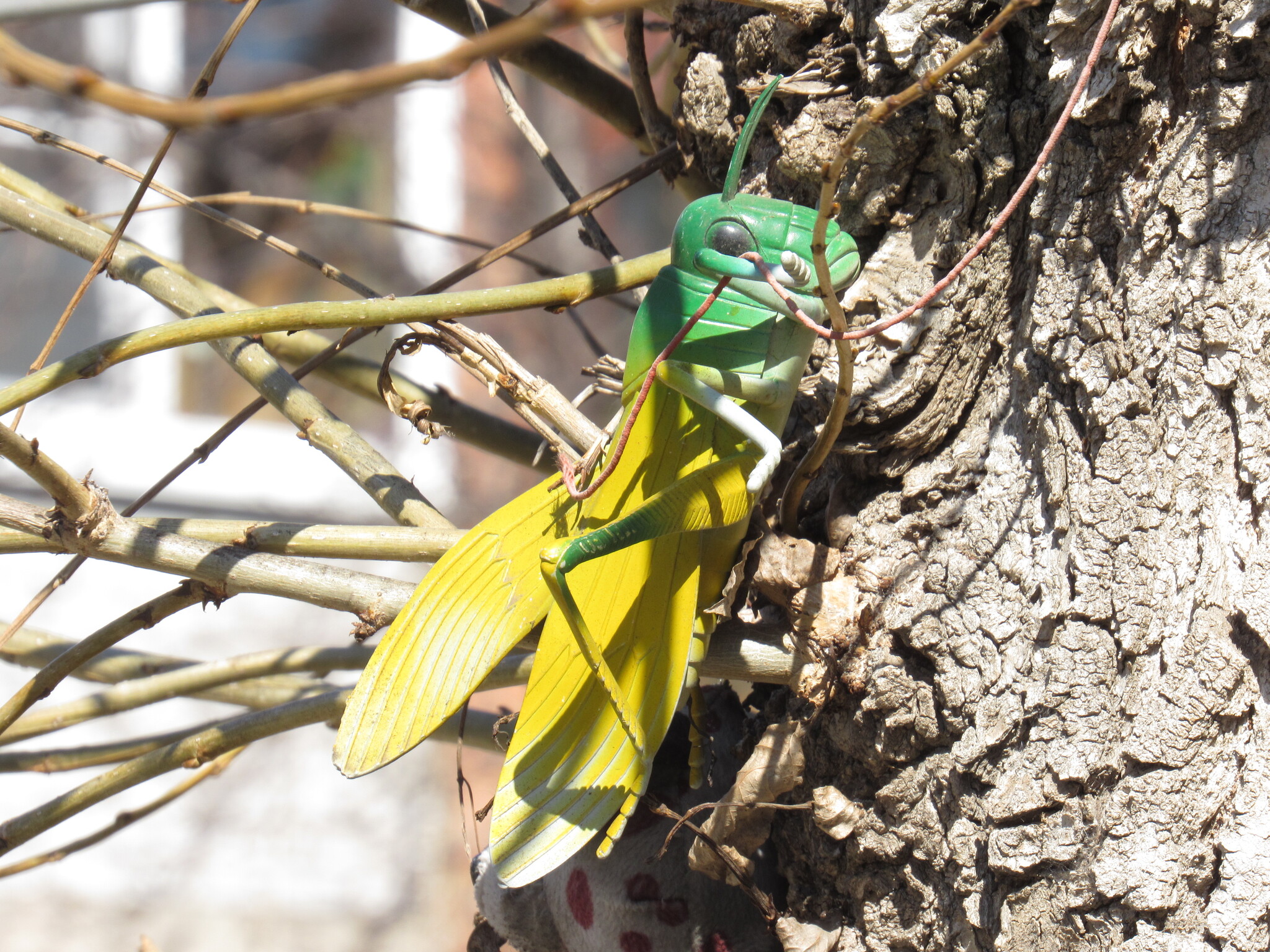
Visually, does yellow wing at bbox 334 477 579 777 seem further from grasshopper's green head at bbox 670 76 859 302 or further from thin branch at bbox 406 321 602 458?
grasshopper's green head at bbox 670 76 859 302

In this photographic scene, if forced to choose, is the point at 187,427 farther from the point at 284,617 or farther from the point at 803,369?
the point at 803,369

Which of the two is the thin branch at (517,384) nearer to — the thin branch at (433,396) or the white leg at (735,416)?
the white leg at (735,416)

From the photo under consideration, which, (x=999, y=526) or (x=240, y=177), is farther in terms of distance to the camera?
(x=240, y=177)

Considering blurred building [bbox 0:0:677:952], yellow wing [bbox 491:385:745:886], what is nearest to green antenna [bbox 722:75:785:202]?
yellow wing [bbox 491:385:745:886]

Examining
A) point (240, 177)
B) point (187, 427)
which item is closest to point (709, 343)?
point (187, 427)

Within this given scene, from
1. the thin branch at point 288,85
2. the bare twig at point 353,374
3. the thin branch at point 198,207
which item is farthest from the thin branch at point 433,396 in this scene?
the thin branch at point 288,85

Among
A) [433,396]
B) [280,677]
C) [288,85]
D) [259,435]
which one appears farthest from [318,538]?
[259,435]

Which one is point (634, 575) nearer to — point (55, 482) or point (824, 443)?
point (824, 443)
